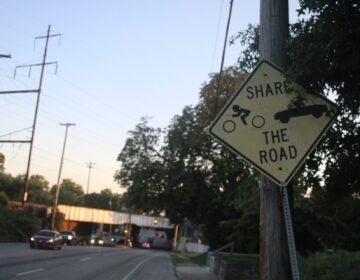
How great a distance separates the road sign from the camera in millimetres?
4117

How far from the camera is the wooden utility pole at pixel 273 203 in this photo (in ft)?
13.3

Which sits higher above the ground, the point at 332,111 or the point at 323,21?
the point at 323,21

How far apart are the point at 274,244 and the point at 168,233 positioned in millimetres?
103264

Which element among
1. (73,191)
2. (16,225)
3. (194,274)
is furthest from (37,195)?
(194,274)

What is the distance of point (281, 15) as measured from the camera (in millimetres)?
4734

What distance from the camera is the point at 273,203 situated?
4207 millimetres

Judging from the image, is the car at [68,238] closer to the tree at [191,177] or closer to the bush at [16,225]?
the bush at [16,225]

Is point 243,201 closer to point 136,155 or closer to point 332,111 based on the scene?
point 332,111

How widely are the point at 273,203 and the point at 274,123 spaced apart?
685 millimetres

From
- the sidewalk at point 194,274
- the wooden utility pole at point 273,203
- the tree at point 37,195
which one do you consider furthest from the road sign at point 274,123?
the tree at point 37,195

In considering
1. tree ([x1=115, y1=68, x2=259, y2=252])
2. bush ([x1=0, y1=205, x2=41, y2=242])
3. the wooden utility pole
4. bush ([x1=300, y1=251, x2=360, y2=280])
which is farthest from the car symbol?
bush ([x1=0, y1=205, x2=41, y2=242])

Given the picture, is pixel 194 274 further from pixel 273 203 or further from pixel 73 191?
pixel 73 191

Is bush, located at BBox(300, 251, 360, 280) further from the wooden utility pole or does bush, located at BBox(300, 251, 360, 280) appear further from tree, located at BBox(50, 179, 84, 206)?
tree, located at BBox(50, 179, 84, 206)

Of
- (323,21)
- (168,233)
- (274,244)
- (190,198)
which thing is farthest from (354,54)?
(168,233)
